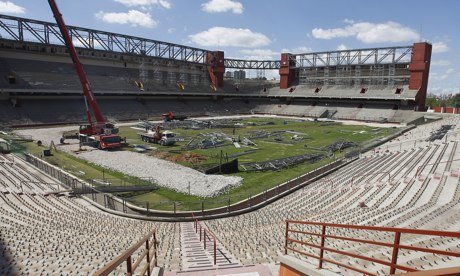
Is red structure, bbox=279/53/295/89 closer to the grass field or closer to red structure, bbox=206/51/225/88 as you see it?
red structure, bbox=206/51/225/88

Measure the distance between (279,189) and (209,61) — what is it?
3166 inches

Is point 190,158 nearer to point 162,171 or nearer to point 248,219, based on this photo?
point 162,171

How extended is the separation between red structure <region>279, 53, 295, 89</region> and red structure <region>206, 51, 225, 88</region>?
60.5 feet

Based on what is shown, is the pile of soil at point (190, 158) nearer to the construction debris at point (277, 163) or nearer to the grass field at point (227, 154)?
the grass field at point (227, 154)

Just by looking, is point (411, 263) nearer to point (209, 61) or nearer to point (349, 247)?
point (349, 247)

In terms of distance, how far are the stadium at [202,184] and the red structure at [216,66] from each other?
2420 centimetres

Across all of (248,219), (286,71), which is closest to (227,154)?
(248,219)

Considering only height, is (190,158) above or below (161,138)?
below

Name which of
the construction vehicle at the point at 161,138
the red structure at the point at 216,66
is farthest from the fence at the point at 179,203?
the red structure at the point at 216,66

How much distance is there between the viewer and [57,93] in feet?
198

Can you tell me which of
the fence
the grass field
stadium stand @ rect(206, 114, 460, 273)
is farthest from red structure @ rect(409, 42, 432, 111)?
the fence

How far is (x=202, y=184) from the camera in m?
22.1

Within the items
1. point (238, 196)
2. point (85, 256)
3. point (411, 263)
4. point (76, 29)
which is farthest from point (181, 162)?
point (76, 29)

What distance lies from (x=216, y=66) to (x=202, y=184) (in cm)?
7657
